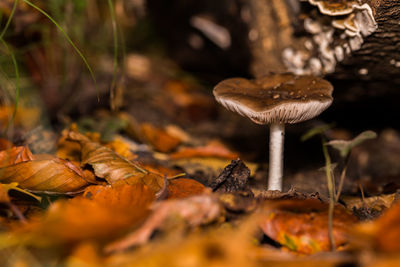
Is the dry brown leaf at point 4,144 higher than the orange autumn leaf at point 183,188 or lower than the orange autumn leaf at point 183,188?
higher

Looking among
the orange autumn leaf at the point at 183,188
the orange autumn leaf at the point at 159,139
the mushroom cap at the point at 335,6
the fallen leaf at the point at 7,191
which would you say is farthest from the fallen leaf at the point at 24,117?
the mushroom cap at the point at 335,6

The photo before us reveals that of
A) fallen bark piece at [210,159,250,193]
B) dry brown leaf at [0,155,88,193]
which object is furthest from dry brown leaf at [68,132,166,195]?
fallen bark piece at [210,159,250,193]

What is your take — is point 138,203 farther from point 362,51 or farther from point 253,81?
point 362,51

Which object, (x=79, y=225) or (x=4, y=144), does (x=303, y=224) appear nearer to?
(x=79, y=225)

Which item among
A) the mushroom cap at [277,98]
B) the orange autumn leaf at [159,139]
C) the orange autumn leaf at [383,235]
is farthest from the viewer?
the orange autumn leaf at [159,139]

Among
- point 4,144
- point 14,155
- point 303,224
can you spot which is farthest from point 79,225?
point 4,144

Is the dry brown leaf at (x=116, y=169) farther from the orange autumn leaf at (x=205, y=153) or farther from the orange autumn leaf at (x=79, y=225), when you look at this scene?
the orange autumn leaf at (x=205, y=153)

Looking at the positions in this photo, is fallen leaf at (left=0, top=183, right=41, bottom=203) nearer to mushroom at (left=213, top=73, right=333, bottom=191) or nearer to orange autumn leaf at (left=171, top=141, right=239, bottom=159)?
mushroom at (left=213, top=73, right=333, bottom=191)
